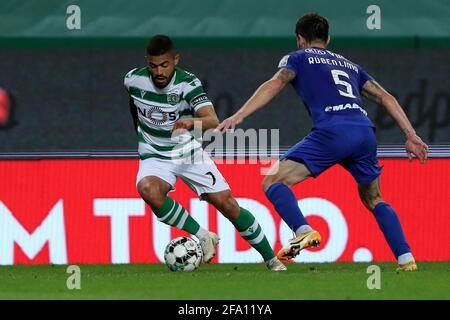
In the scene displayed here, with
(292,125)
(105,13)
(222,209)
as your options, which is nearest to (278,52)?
(292,125)

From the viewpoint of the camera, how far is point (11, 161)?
12086 millimetres

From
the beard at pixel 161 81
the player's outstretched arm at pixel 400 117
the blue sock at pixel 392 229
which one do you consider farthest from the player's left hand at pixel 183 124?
the blue sock at pixel 392 229

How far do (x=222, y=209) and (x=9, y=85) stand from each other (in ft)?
29.1

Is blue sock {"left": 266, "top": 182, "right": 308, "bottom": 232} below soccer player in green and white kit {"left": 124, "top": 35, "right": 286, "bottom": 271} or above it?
below

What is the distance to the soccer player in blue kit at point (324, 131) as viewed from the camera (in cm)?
908

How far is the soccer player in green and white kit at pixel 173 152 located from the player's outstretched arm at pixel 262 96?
30.5 inches

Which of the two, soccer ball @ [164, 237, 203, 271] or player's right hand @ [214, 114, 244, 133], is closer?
player's right hand @ [214, 114, 244, 133]

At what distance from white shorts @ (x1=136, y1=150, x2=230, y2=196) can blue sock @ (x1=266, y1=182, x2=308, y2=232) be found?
0.92 m

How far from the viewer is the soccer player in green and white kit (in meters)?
9.78

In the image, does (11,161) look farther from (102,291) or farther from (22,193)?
(102,291)

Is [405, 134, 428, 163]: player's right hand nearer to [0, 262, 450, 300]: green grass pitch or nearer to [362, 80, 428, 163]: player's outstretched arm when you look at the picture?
[362, 80, 428, 163]: player's outstretched arm

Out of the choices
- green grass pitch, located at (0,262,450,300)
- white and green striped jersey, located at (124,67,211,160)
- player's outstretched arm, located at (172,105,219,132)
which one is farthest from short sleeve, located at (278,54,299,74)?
green grass pitch, located at (0,262,450,300)

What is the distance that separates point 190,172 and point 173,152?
20cm

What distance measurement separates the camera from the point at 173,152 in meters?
A: 10.1
